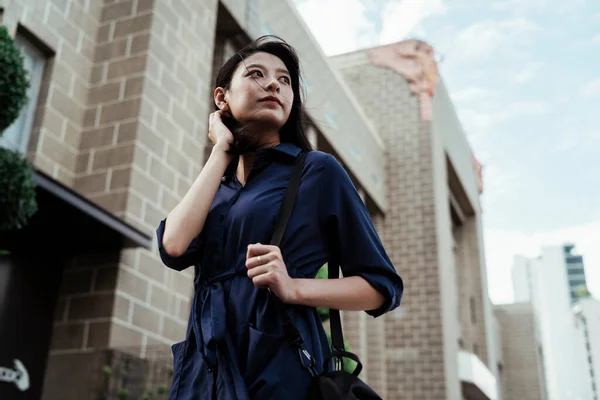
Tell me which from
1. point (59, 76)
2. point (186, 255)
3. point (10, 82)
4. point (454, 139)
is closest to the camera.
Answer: point (186, 255)

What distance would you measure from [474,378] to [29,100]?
1321cm

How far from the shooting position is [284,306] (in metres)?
1.53

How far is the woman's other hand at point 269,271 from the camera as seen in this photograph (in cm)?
149

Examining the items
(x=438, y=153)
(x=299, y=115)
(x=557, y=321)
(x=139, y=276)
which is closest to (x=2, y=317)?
(x=139, y=276)

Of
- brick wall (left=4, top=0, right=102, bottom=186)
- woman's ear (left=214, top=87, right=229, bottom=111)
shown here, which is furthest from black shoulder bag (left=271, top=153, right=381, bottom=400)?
brick wall (left=4, top=0, right=102, bottom=186)

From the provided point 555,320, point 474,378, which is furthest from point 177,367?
point 555,320

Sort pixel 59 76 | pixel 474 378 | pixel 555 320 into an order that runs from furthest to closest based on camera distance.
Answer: pixel 555 320
pixel 474 378
pixel 59 76

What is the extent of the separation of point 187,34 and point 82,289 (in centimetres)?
317

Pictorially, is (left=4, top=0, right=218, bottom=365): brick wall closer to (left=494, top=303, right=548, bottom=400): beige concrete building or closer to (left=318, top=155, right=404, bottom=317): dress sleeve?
(left=318, top=155, right=404, bottom=317): dress sleeve

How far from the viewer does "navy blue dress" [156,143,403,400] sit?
147cm

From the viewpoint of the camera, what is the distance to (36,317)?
20.1ft

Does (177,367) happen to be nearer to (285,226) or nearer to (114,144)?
(285,226)

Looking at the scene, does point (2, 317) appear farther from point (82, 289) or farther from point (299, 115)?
point (299, 115)

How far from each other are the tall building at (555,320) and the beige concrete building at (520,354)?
36.2 m
